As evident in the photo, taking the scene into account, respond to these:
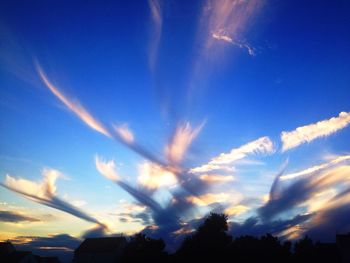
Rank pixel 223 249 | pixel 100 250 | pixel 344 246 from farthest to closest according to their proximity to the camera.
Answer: pixel 100 250 → pixel 344 246 → pixel 223 249

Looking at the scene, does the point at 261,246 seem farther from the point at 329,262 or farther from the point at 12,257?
the point at 12,257

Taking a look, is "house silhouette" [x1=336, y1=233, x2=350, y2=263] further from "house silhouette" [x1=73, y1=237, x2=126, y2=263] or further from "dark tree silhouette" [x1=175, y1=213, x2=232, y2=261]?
"house silhouette" [x1=73, y1=237, x2=126, y2=263]

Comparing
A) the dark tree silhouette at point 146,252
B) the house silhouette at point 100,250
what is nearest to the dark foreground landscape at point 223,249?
the dark tree silhouette at point 146,252

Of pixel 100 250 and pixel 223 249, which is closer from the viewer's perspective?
pixel 223 249

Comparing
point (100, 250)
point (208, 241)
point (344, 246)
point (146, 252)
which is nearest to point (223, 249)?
point (208, 241)

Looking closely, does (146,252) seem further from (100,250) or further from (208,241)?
(100,250)

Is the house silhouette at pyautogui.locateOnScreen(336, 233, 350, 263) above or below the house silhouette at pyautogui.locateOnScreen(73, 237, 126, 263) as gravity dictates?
below

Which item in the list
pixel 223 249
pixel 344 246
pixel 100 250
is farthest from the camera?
pixel 100 250

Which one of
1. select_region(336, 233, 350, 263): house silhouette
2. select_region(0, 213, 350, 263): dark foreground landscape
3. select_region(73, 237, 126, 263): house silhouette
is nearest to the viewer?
select_region(0, 213, 350, 263): dark foreground landscape

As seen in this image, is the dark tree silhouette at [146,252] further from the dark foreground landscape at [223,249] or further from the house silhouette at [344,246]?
the house silhouette at [344,246]

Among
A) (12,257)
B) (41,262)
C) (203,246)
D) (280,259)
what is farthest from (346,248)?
(41,262)

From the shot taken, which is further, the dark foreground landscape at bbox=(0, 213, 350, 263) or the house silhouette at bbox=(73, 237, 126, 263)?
the house silhouette at bbox=(73, 237, 126, 263)

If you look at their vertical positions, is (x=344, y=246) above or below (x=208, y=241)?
below

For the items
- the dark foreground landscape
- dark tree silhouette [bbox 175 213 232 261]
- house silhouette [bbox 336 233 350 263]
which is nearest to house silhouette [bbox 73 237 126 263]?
the dark foreground landscape
